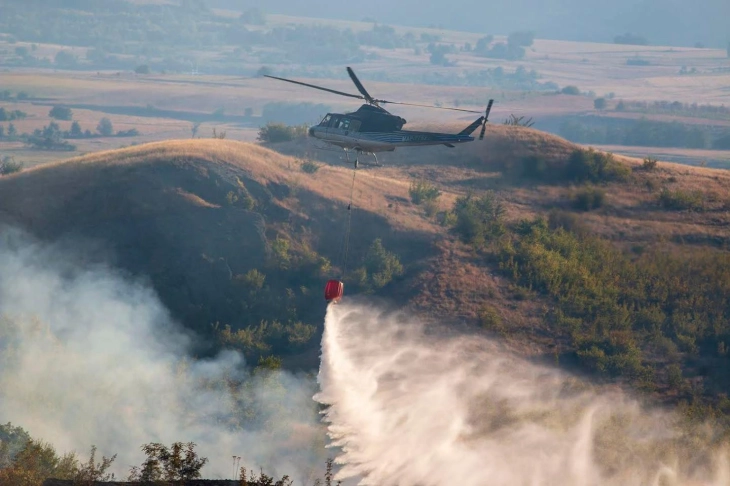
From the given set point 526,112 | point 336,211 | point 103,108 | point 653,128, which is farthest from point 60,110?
point 336,211

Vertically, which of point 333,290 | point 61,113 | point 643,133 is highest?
point 643,133

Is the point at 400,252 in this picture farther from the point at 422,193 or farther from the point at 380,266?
the point at 422,193

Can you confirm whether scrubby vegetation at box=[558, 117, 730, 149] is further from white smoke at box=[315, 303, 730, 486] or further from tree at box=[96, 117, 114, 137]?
white smoke at box=[315, 303, 730, 486]

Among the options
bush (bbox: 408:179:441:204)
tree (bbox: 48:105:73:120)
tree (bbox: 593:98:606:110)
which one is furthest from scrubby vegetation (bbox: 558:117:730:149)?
bush (bbox: 408:179:441:204)

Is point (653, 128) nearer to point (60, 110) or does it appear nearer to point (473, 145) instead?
point (473, 145)

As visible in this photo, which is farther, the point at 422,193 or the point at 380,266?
the point at 422,193

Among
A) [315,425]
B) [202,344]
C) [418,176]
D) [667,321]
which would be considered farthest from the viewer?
[418,176]

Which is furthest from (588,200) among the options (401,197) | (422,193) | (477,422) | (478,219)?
(477,422)
